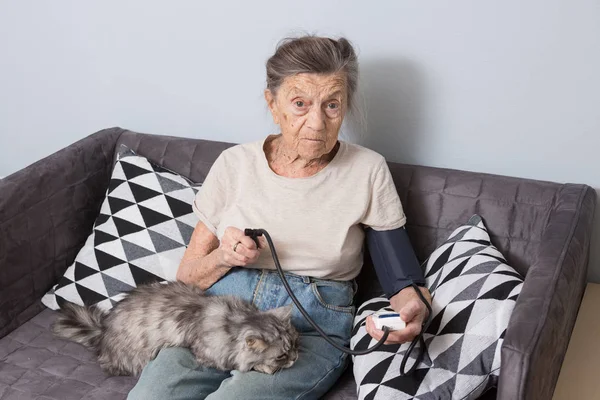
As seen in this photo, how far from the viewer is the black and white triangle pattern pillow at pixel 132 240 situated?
2113mm

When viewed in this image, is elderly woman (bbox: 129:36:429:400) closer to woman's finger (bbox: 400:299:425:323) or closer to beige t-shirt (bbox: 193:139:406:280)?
beige t-shirt (bbox: 193:139:406:280)

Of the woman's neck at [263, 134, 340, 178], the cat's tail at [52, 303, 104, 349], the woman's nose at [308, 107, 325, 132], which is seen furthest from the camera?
the cat's tail at [52, 303, 104, 349]

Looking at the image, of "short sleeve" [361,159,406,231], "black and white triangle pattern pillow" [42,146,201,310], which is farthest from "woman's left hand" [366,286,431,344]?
"black and white triangle pattern pillow" [42,146,201,310]

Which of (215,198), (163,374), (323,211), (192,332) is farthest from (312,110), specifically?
(163,374)

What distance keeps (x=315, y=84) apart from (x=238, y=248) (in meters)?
0.42

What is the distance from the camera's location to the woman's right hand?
1679 mm

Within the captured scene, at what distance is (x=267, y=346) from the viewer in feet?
5.28

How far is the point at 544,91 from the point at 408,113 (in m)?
0.37

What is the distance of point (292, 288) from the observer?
179cm

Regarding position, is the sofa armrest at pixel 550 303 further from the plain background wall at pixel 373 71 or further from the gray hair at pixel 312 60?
the gray hair at pixel 312 60

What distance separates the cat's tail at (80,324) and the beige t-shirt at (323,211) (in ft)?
1.49

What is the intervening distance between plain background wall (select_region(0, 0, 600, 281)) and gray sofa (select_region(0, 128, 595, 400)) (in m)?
0.12

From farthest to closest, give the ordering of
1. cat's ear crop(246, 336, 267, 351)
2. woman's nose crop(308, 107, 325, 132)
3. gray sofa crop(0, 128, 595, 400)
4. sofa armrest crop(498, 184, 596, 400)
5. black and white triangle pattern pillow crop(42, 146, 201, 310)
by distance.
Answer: black and white triangle pattern pillow crop(42, 146, 201, 310), woman's nose crop(308, 107, 325, 132), cat's ear crop(246, 336, 267, 351), gray sofa crop(0, 128, 595, 400), sofa armrest crop(498, 184, 596, 400)

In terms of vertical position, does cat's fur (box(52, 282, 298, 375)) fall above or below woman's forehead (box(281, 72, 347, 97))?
below
